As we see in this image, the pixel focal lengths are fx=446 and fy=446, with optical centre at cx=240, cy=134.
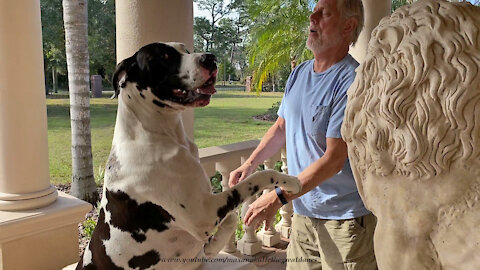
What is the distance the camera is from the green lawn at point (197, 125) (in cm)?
1259

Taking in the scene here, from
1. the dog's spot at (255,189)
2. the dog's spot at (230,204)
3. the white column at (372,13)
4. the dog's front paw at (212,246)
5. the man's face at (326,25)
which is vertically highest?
the white column at (372,13)

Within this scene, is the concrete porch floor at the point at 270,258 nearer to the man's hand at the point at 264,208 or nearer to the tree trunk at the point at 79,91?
the man's hand at the point at 264,208

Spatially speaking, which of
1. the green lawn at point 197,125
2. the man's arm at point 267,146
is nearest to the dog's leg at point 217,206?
the man's arm at point 267,146

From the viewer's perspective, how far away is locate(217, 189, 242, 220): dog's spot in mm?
1565

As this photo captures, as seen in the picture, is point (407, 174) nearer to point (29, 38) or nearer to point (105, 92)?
A: point (29, 38)

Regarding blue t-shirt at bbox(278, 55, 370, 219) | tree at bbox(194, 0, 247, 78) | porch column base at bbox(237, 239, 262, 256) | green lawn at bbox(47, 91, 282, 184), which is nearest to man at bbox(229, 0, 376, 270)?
blue t-shirt at bbox(278, 55, 370, 219)

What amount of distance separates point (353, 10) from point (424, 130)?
4.03 ft

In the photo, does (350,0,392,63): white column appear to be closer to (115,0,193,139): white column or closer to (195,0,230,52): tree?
(115,0,193,139): white column

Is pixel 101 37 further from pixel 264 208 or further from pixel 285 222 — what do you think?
pixel 264 208

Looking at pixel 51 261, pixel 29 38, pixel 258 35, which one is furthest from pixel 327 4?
pixel 258 35

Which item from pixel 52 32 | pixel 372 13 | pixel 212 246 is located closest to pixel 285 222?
pixel 372 13

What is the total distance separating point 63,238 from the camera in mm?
3365

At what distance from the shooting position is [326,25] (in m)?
2.21

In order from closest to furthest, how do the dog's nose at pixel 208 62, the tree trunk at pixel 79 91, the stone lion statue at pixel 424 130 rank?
the stone lion statue at pixel 424 130 < the dog's nose at pixel 208 62 < the tree trunk at pixel 79 91
